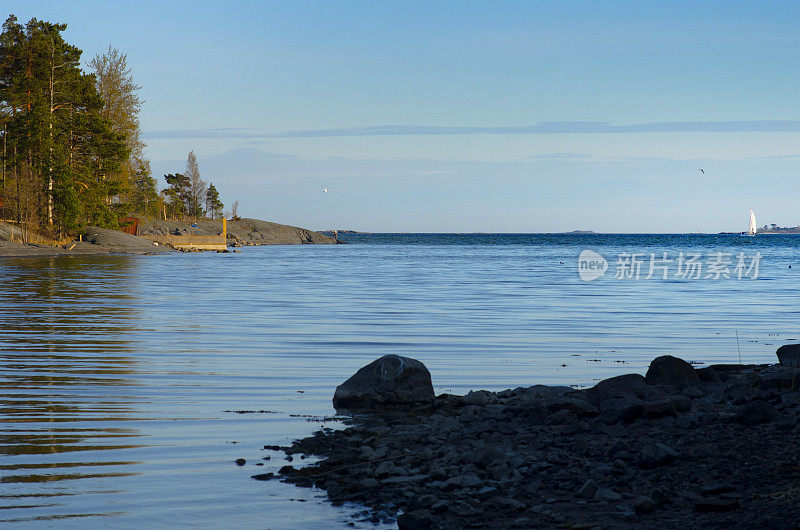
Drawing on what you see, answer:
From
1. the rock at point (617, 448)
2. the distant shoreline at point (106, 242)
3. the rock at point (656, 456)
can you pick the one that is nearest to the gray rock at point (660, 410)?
the rock at point (617, 448)

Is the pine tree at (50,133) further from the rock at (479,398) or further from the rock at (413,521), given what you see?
the rock at (413,521)

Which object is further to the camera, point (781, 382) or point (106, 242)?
point (106, 242)

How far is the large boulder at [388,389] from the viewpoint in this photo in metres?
9.37

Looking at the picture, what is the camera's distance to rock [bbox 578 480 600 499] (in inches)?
225

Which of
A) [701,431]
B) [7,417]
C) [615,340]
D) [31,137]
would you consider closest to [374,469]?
[701,431]

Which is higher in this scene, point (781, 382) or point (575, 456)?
point (781, 382)

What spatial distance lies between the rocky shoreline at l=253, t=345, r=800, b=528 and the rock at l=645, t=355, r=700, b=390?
2 cm

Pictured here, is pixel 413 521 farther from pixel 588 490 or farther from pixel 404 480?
pixel 588 490

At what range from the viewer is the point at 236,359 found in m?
12.7

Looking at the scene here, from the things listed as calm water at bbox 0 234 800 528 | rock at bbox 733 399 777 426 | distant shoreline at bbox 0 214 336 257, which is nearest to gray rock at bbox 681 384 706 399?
rock at bbox 733 399 777 426

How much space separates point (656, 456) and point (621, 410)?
4.76 feet

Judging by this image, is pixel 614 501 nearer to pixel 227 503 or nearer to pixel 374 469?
Answer: pixel 374 469

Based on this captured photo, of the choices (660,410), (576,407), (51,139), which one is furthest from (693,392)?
(51,139)

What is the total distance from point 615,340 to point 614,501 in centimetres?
1025
